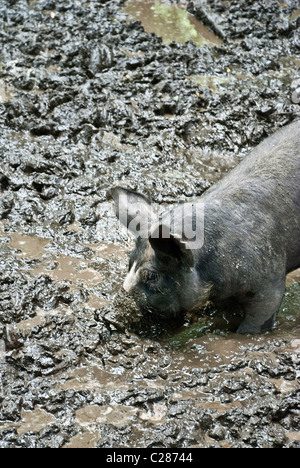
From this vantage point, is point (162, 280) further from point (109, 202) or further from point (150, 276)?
point (109, 202)

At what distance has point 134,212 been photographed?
5.76 m

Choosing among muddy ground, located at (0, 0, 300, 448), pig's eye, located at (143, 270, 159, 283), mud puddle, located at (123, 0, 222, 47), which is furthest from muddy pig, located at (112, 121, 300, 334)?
mud puddle, located at (123, 0, 222, 47)

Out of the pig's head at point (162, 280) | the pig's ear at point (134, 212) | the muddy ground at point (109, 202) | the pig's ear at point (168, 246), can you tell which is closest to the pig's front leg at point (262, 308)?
the muddy ground at point (109, 202)

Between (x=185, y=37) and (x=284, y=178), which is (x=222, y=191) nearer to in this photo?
(x=284, y=178)

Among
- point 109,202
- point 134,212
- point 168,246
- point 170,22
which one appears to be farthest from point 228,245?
point 170,22

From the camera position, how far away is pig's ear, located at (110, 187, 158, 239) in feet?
18.6

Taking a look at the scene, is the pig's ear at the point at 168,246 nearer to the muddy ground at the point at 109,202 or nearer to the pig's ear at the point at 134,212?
the pig's ear at the point at 134,212

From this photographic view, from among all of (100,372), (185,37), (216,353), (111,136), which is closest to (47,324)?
(100,372)

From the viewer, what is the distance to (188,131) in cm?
913

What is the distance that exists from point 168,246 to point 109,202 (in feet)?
9.11

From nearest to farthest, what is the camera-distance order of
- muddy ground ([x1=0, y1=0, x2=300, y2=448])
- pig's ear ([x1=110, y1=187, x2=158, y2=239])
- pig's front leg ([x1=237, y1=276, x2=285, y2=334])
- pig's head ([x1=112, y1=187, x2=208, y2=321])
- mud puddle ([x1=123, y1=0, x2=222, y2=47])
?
muddy ground ([x1=0, y1=0, x2=300, y2=448]) < pig's head ([x1=112, y1=187, x2=208, y2=321]) < pig's ear ([x1=110, y1=187, x2=158, y2=239]) < pig's front leg ([x1=237, y1=276, x2=285, y2=334]) < mud puddle ([x1=123, y1=0, x2=222, y2=47])

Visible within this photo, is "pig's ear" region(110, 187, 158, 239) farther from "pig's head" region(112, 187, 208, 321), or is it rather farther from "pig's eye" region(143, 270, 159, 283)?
"pig's eye" region(143, 270, 159, 283)

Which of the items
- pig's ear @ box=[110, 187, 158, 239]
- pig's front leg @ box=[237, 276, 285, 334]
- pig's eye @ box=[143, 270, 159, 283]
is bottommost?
pig's front leg @ box=[237, 276, 285, 334]

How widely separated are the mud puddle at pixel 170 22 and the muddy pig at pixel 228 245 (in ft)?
19.6
